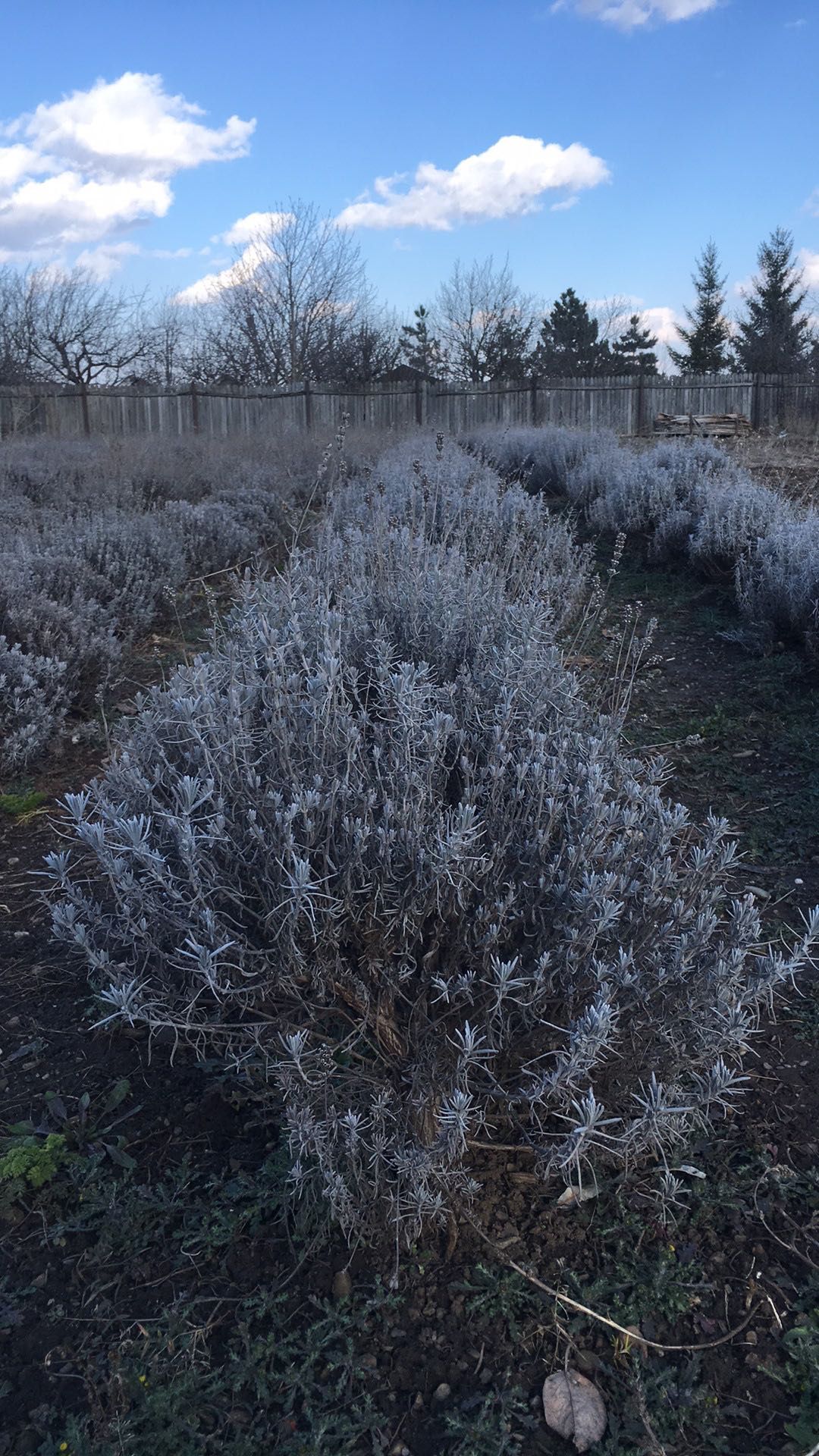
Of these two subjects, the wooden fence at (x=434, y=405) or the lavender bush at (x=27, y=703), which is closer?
the lavender bush at (x=27, y=703)

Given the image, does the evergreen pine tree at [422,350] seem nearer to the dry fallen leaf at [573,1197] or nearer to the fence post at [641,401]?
the fence post at [641,401]

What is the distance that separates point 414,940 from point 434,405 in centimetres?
2137

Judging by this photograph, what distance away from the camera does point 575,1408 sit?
1543mm

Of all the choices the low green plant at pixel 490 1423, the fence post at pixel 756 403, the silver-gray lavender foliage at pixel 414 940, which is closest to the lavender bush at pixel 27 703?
the silver-gray lavender foliage at pixel 414 940

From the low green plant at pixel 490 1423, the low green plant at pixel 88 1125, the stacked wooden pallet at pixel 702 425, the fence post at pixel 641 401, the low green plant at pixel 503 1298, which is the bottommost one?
the low green plant at pixel 490 1423

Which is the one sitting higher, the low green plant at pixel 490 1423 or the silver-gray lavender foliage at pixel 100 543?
the silver-gray lavender foliage at pixel 100 543

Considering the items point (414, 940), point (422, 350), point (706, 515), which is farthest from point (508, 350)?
point (414, 940)

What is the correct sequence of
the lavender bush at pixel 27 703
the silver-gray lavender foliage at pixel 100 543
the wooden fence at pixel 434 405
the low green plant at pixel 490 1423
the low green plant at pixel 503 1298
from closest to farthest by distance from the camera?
the low green plant at pixel 490 1423 < the low green plant at pixel 503 1298 < the lavender bush at pixel 27 703 < the silver-gray lavender foliage at pixel 100 543 < the wooden fence at pixel 434 405

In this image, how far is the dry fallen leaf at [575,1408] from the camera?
1516 mm

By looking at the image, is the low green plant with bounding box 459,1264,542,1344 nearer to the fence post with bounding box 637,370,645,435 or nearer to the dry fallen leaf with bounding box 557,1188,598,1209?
the dry fallen leaf with bounding box 557,1188,598,1209

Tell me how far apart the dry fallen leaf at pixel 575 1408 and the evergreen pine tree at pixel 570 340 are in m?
40.2

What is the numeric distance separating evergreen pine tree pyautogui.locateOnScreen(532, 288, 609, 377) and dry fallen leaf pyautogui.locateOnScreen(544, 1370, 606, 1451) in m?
40.2

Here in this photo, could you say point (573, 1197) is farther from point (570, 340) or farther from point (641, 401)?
point (570, 340)

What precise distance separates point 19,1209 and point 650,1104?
1.31 meters
